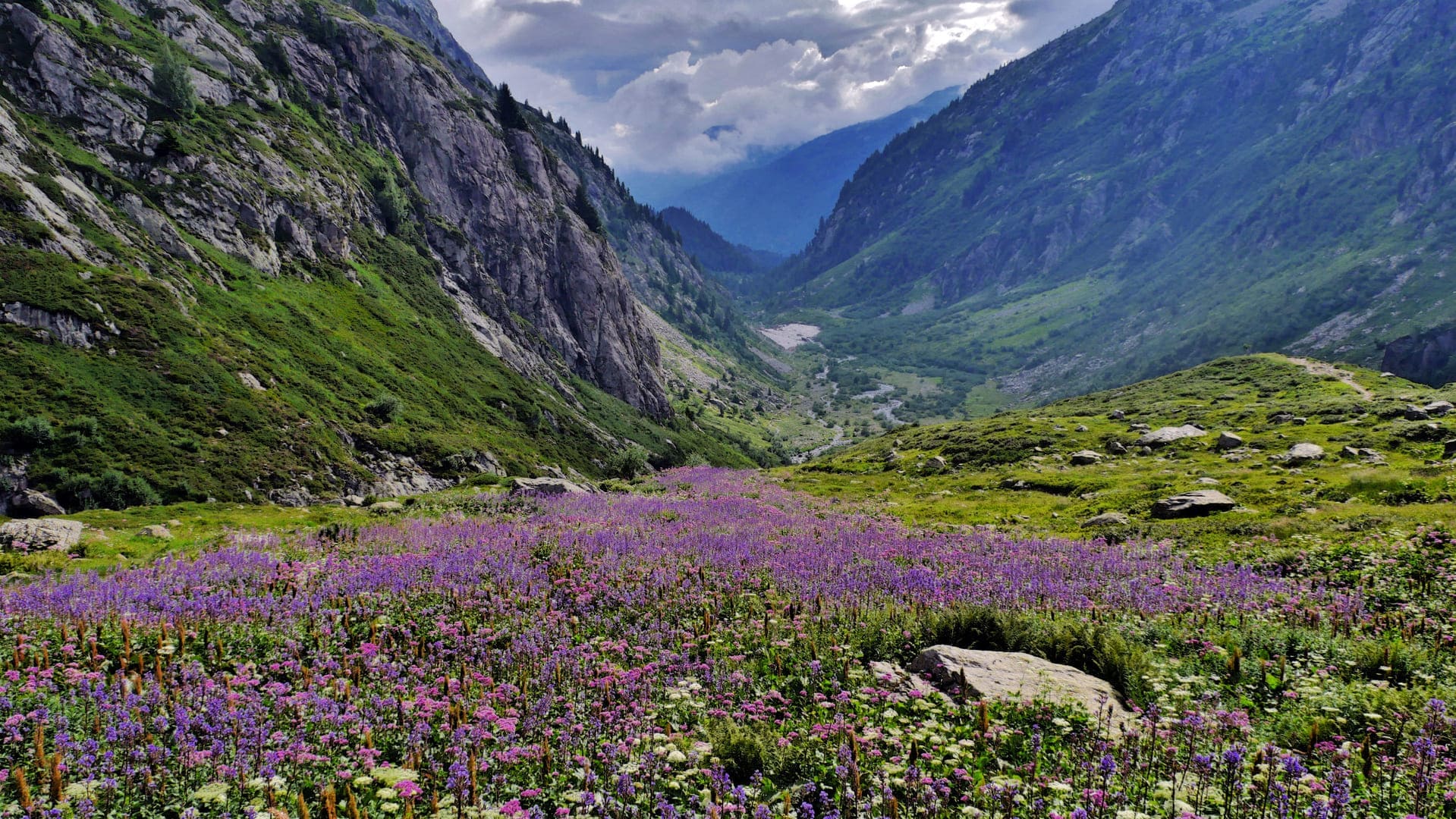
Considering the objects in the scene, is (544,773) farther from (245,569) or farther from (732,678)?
(245,569)

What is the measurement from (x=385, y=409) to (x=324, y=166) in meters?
65.8

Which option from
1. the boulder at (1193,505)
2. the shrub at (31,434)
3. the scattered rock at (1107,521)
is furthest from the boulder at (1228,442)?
the shrub at (31,434)

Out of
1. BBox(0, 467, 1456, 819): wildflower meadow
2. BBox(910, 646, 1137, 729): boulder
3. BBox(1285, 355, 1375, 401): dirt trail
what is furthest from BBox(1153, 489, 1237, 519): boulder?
BBox(1285, 355, 1375, 401): dirt trail

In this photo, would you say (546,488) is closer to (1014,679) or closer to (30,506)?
(30,506)

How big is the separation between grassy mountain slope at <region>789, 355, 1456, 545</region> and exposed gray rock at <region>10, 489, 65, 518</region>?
45.7m

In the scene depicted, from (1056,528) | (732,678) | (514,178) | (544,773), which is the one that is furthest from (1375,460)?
(514,178)

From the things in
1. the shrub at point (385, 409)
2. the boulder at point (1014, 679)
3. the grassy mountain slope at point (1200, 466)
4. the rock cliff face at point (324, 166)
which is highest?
the rock cliff face at point (324, 166)

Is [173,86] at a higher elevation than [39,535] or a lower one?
higher

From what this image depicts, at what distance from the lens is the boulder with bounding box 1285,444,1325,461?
123 ft

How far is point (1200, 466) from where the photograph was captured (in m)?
41.0

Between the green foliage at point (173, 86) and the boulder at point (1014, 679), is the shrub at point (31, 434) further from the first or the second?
the green foliage at point (173, 86)

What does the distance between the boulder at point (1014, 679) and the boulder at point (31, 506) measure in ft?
146

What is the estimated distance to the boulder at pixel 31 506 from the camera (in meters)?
32.3

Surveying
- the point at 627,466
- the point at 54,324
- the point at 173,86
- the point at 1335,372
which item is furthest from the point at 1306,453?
the point at 173,86
